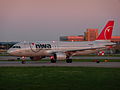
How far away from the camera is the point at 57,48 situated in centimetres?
5006

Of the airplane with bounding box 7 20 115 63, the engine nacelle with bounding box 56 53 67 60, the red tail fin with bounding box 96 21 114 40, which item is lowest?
the engine nacelle with bounding box 56 53 67 60

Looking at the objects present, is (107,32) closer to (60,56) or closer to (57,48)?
(57,48)

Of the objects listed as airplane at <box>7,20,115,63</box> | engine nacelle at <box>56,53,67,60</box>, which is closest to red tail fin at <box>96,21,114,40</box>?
airplane at <box>7,20,115,63</box>

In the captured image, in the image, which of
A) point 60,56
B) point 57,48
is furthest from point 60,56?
point 57,48

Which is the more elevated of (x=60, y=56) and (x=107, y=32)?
(x=107, y=32)

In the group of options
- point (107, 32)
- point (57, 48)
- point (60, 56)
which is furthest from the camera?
point (107, 32)

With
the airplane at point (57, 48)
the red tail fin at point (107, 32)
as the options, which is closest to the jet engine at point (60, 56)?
the airplane at point (57, 48)

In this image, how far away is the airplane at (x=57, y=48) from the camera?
154 feet

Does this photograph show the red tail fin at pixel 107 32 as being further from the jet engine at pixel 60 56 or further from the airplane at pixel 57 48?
the jet engine at pixel 60 56

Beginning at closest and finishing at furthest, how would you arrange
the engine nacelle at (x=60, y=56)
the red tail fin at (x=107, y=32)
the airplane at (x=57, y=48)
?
the engine nacelle at (x=60, y=56) → the airplane at (x=57, y=48) → the red tail fin at (x=107, y=32)

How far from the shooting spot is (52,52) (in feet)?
161

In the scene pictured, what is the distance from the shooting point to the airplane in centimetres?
4696

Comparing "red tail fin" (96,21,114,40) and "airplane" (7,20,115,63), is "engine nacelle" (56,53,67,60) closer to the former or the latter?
"airplane" (7,20,115,63)

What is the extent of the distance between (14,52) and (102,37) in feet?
59.9
